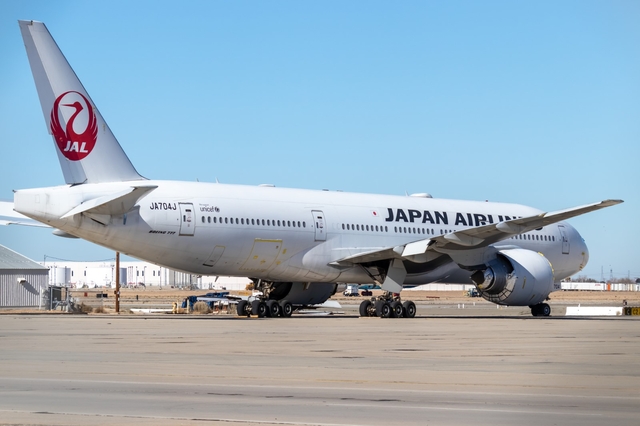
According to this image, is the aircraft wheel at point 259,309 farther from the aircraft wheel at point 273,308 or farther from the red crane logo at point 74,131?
the red crane logo at point 74,131

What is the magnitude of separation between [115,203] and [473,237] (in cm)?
1228

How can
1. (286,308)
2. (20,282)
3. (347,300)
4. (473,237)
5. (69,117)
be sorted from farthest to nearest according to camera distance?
(347,300)
(20,282)
(286,308)
(473,237)
(69,117)

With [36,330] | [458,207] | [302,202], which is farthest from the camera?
[458,207]

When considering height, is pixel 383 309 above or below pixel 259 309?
below

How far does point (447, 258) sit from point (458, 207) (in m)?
4.46

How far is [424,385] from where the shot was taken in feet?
39.8

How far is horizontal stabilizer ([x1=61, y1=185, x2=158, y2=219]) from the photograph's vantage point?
1093 inches

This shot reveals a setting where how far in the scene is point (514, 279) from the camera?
1377 inches

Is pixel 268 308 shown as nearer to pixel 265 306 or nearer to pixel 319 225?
pixel 265 306

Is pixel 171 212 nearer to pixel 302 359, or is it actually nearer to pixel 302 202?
pixel 302 202

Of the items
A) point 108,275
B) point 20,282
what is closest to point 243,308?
point 20,282

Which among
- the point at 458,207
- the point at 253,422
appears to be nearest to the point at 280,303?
the point at 458,207

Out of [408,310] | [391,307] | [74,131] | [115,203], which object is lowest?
[408,310]

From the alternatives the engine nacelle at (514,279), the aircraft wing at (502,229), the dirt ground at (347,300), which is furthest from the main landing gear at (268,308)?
the dirt ground at (347,300)
